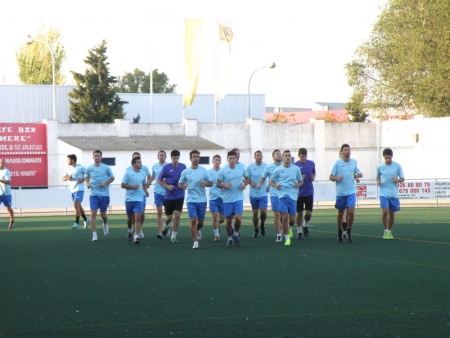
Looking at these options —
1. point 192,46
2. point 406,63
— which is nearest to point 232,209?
point 192,46

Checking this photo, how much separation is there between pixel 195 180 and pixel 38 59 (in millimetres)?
71590

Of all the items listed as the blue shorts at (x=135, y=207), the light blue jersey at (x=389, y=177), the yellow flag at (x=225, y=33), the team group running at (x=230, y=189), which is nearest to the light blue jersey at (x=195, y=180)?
the team group running at (x=230, y=189)

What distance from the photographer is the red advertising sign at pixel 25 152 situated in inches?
2037

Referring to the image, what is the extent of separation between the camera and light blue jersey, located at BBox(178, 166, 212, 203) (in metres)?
18.5

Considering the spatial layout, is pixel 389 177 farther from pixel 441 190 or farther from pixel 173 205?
pixel 441 190

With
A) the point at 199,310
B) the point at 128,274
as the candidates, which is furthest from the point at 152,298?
the point at 128,274

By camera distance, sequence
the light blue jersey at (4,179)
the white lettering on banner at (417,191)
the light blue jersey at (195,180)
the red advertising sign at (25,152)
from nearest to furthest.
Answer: the light blue jersey at (195,180) < the light blue jersey at (4,179) < the white lettering on banner at (417,191) < the red advertising sign at (25,152)

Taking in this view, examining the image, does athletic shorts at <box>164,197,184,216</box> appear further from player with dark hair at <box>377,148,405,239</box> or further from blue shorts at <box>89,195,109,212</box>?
player with dark hair at <box>377,148,405,239</box>

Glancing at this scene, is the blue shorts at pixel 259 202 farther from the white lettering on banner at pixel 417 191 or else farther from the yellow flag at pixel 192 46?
the yellow flag at pixel 192 46

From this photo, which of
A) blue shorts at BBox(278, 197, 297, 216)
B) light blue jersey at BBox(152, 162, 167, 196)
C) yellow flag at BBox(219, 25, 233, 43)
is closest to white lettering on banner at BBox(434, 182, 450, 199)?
yellow flag at BBox(219, 25, 233, 43)

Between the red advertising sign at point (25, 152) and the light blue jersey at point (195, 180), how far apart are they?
3406cm

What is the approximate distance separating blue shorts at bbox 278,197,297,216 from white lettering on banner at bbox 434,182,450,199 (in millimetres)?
21656

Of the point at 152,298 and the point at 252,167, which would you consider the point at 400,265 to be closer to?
the point at 152,298

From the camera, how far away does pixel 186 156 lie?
54.0 metres
